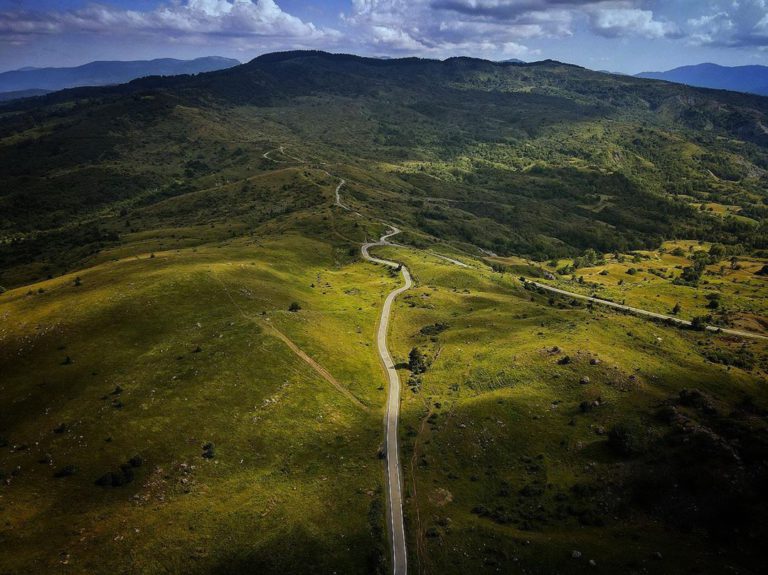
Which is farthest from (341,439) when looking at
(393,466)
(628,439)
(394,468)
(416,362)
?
(628,439)

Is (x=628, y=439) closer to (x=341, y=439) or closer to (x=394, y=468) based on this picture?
(x=394, y=468)

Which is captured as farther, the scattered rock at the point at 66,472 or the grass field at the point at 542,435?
the scattered rock at the point at 66,472

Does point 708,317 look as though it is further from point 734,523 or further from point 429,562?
point 429,562

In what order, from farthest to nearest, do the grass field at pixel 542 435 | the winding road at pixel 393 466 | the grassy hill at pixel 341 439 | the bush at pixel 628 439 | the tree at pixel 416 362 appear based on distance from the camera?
1. the tree at pixel 416 362
2. the bush at pixel 628 439
3. the winding road at pixel 393 466
4. the grass field at pixel 542 435
5. the grassy hill at pixel 341 439

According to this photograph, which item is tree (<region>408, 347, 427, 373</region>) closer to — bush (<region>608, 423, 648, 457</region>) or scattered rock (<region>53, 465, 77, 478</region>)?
bush (<region>608, 423, 648, 457</region>)

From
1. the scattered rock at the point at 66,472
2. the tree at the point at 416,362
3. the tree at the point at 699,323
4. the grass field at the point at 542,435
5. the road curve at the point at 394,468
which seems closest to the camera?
the grass field at the point at 542,435

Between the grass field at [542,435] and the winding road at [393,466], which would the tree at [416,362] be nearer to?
the grass field at [542,435]

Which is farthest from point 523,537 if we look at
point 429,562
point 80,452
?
point 80,452

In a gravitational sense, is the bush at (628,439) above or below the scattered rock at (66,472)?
above

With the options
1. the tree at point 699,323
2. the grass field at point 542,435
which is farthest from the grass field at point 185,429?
the tree at point 699,323

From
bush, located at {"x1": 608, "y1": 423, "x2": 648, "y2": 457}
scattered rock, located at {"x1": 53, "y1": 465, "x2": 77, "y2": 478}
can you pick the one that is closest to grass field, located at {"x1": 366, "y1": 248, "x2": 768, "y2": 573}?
bush, located at {"x1": 608, "y1": 423, "x2": 648, "y2": 457}
